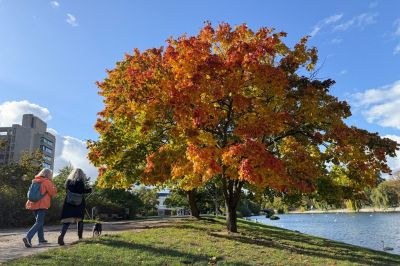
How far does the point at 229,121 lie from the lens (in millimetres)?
16312

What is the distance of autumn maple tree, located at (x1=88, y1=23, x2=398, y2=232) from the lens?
1389 cm

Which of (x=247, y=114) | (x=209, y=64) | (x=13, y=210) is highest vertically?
(x=209, y=64)

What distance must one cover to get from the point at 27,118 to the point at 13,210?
117416 mm

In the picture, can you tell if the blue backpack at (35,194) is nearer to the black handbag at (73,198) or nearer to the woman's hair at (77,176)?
the black handbag at (73,198)

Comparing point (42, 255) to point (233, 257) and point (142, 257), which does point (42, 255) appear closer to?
point (142, 257)

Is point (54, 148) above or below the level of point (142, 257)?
above

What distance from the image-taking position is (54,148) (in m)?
151

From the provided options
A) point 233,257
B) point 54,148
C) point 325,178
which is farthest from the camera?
point 54,148

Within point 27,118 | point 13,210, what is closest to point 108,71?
point 13,210

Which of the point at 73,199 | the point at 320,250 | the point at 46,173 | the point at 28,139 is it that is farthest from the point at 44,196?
the point at 28,139

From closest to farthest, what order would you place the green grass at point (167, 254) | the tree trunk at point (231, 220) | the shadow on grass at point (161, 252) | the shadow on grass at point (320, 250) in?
the green grass at point (167, 254)
the shadow on grass at point (161, 252)
the shadow on grass at point (320, 250)
the tree trunk at point (231, 220)

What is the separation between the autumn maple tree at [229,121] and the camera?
45.6 ft

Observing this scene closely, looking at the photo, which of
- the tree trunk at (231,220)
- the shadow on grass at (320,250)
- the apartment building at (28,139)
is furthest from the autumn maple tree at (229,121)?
the apartment building at (28,139)

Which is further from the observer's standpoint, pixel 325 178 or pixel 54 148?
pixel 54 148
